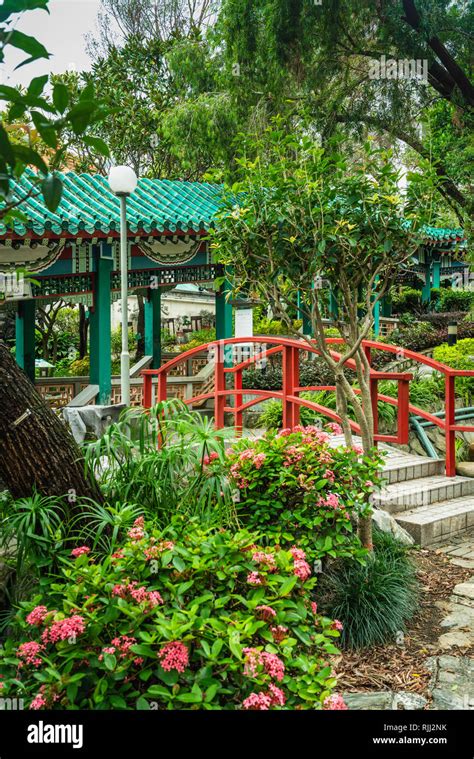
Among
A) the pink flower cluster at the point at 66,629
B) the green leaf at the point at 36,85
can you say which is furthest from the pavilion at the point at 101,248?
the green leaf at the point at 36,85

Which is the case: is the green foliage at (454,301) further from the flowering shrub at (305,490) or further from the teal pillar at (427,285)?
the flowering shrub at (305,490)

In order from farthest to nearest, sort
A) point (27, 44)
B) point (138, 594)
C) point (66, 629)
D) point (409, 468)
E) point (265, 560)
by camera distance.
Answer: point (409, 468)
point (265, 560)
point (138, 594)
point (66, 629)
point (27, 44)

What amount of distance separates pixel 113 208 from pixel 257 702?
7859 millimetres

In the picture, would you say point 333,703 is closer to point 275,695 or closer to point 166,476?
point 275,695

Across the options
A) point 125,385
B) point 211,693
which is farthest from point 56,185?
point 125,385

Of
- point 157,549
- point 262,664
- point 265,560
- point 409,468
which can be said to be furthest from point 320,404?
point 262,664

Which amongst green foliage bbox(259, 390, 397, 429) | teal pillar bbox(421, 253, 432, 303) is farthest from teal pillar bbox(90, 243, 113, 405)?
teal pillar bbox(421, 253, 432, 303)

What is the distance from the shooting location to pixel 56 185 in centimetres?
139

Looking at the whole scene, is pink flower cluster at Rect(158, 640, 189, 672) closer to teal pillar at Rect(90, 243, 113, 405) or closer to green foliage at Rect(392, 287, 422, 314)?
teal pillar at Rect(90, 243, 113, 405)

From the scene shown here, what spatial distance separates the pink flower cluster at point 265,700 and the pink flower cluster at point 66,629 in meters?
0.63

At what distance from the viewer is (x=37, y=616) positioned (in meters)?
2.52

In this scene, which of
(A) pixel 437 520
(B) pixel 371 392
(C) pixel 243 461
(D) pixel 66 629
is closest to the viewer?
(D) pixel 66 629
